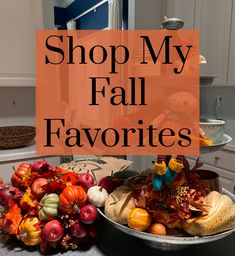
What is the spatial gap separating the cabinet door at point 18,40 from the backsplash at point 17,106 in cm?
28

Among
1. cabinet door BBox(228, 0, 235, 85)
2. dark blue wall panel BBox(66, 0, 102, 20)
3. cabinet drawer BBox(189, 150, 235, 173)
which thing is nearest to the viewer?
cabinet drawer BBox(189, 150, 235, 173)

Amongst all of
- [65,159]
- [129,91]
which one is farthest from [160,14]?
[129,91]

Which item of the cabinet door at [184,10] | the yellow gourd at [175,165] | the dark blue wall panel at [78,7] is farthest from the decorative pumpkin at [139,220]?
the dark blue wall panel at [78,7]

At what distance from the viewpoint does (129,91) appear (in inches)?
30.7

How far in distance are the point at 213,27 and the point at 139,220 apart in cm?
215

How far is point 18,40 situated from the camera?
2053mm

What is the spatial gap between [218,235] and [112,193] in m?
0.26

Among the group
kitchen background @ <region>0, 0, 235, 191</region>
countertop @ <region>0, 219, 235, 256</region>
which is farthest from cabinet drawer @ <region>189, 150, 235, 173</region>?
countertop @ <region>0, 219, 235, 256</region>

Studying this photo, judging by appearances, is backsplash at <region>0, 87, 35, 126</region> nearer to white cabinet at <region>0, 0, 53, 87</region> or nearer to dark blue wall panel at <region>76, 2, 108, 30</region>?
white cabinet at <region>0, 0, 53, 87</region>

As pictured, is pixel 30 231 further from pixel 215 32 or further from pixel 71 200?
pixel 215 32

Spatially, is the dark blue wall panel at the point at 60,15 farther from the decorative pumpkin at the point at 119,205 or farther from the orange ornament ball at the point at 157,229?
the orange ornament ball at the point at 157,229

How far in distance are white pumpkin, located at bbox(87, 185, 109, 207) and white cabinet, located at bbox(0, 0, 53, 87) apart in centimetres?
165

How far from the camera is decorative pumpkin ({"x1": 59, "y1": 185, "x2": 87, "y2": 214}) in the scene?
62cm

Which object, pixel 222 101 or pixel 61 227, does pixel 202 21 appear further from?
pixel 61 227
